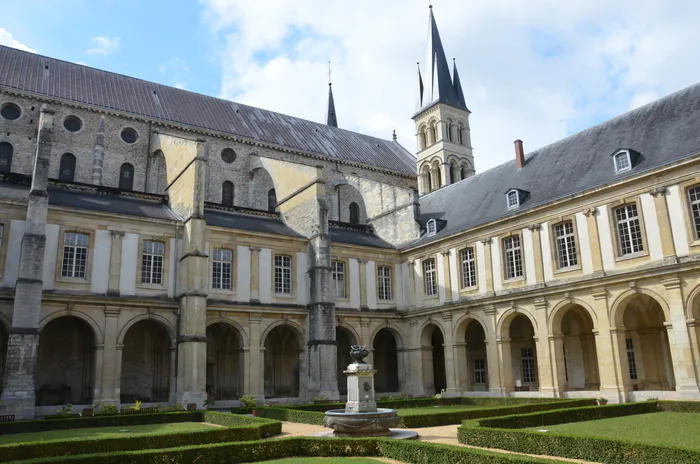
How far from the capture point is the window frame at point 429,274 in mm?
30281

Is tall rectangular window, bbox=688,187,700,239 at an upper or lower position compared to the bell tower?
lower

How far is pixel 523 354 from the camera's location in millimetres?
28672

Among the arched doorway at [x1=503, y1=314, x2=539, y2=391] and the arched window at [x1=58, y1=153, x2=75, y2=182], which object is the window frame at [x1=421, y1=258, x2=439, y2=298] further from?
the arched window at [x1=58, y1=153, x2=75, y2=182]

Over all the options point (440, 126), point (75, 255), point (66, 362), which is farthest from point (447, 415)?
point (440, 126)

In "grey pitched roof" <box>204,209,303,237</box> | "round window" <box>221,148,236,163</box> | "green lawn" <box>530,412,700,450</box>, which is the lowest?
"green lawn" <box>530,412,700,450</box>

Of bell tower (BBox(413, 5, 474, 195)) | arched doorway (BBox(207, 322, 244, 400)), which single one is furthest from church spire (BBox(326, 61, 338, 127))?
arched doorway (BBox(207, 322, 244, 400))

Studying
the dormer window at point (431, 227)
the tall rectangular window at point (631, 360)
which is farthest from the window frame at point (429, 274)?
the tall rectangular window at point (631, 360)

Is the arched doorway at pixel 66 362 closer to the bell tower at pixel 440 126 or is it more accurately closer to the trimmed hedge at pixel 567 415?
the trimmed hedge at pixel 567 415

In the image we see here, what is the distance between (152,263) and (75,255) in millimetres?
3110

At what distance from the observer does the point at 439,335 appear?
33719mm

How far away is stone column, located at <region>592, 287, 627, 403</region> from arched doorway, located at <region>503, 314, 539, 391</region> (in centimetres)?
568

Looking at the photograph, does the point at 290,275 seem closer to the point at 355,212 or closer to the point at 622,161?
the point at 355,212

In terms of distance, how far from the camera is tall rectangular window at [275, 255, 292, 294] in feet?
92.6

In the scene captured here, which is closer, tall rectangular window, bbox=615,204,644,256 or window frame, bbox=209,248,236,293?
tall rectangular window, bbox=615,204,644,256
